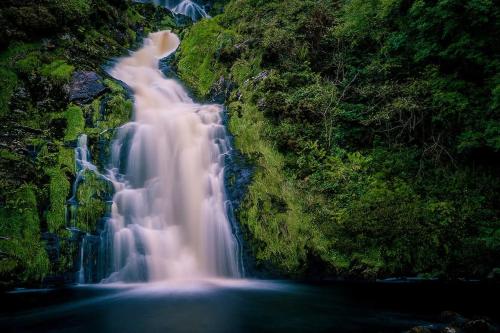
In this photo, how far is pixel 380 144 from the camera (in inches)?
389

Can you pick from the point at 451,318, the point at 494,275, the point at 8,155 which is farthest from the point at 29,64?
the point at 494,275

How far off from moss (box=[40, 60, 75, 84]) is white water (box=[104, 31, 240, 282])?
2.24 meters

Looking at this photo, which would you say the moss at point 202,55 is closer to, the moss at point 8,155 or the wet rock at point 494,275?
the moss at point 8,155

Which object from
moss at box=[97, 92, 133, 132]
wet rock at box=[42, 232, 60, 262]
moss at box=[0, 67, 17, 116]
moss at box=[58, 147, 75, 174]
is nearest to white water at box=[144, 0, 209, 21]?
moss at box=[97, 92, 133, 132]

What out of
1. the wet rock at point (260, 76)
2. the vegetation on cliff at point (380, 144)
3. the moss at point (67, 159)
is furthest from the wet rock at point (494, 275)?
the moss at point (67, 159)

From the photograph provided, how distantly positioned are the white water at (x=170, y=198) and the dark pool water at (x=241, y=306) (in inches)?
25.2

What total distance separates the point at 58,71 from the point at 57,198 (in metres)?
4.84

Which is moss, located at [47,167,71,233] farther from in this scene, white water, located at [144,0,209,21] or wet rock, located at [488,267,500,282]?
white water, located at [144,0,209,21]

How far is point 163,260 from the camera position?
837 centimetres

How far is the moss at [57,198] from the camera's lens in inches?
307

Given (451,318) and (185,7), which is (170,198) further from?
(185,7)

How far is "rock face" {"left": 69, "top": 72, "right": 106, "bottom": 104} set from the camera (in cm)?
1063

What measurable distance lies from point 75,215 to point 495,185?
32.2 feet

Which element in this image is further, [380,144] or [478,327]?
[380,144]
